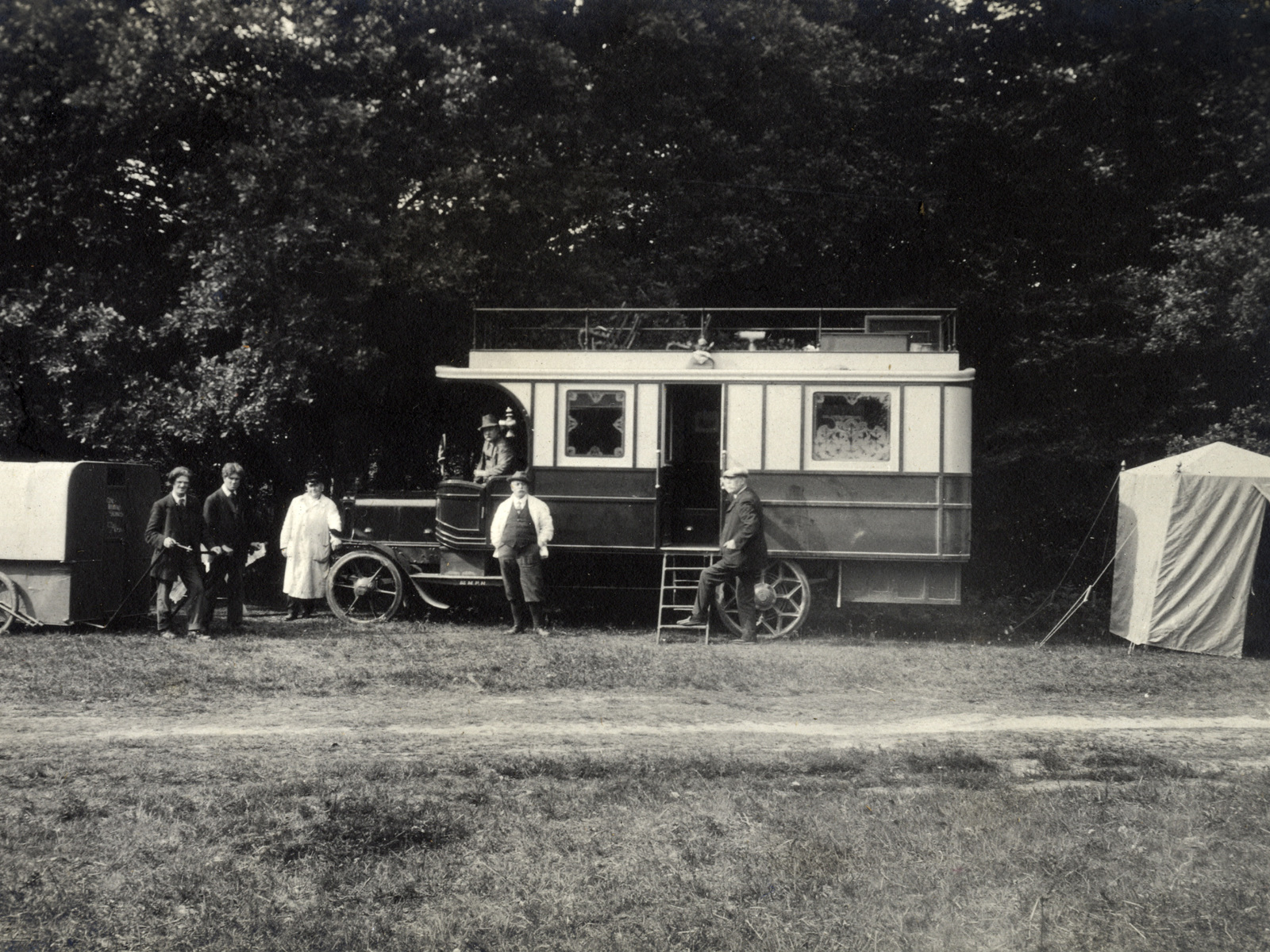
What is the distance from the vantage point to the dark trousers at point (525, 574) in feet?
42.5

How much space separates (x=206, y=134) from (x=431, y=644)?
24.4 ft

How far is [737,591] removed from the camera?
1280cm

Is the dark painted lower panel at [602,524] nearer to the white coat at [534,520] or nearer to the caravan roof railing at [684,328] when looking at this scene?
the white coat at [534,520]

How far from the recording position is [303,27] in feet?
46.5

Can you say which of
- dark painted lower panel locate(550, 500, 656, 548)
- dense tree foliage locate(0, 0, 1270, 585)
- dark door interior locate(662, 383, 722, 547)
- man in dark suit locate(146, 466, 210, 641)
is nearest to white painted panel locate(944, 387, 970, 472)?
dark door interior locate(662, 383, 722, 547)

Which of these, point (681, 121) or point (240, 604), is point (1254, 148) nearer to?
point (681, 121)

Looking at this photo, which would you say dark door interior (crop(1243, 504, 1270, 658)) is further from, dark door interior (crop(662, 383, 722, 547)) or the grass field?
dark door interior (crop(662, 383, 722, 547))

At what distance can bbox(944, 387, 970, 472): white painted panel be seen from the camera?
1302cm

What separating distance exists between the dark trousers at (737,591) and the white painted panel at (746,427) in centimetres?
126

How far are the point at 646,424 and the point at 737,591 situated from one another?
2103mm

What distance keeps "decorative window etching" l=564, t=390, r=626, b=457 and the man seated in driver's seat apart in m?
0.71

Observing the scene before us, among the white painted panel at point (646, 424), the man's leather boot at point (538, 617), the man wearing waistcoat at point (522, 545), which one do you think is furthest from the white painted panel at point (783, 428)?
the man's leather boot at point (538, 617)

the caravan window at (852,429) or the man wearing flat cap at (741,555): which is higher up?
the caravan window at (852,429)

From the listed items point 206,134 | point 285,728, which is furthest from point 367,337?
point 285,728
